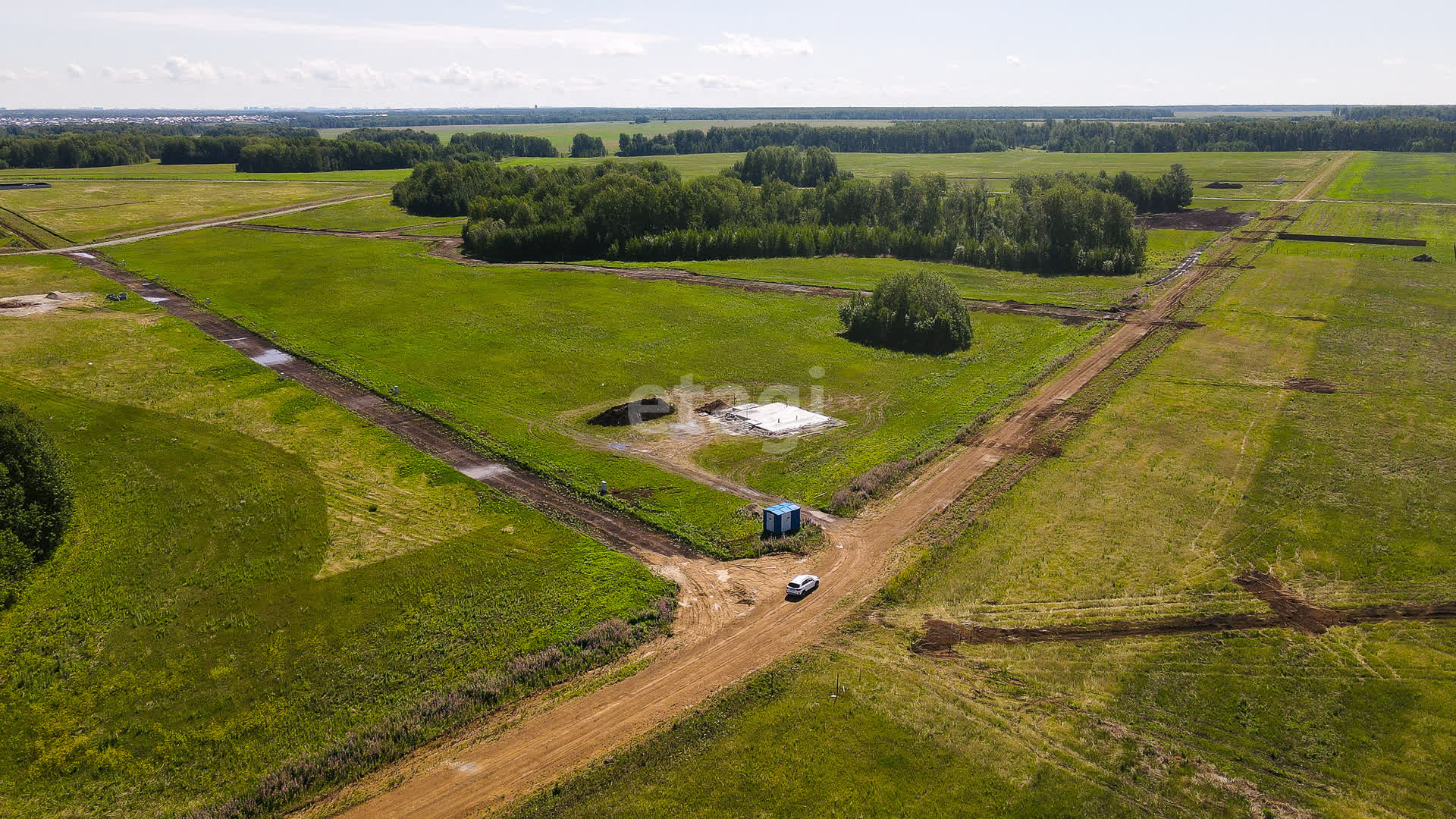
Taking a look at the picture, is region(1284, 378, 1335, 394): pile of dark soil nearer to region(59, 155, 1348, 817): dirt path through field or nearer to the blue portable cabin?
region(59, 155, 1348, 817): dirt path through field

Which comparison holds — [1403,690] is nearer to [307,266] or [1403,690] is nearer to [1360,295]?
[1360,295]

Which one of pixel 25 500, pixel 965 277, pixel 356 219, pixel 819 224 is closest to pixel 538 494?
pixel 25 500

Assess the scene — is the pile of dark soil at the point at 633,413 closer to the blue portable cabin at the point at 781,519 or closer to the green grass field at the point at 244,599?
the green grass field at the point at 244,599

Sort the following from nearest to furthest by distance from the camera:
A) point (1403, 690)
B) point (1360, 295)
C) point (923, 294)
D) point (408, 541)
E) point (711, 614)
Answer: point (1403, 690), point (711, 614), point (408, 541), point (923, 294), point (1360, 295)

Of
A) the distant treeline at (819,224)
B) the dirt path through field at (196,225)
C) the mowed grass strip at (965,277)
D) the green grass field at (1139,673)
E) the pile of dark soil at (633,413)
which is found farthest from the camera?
the dirt path through field at (196,225)

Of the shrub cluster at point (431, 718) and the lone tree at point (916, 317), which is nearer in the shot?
the shrub cluster at point (431, 718)

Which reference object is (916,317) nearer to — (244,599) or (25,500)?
(244,599)

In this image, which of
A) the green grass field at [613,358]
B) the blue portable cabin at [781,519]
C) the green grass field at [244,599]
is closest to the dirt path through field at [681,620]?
the blue portable cabin at [781,519]

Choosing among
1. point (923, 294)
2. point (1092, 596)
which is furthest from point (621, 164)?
point (1092, 596)
